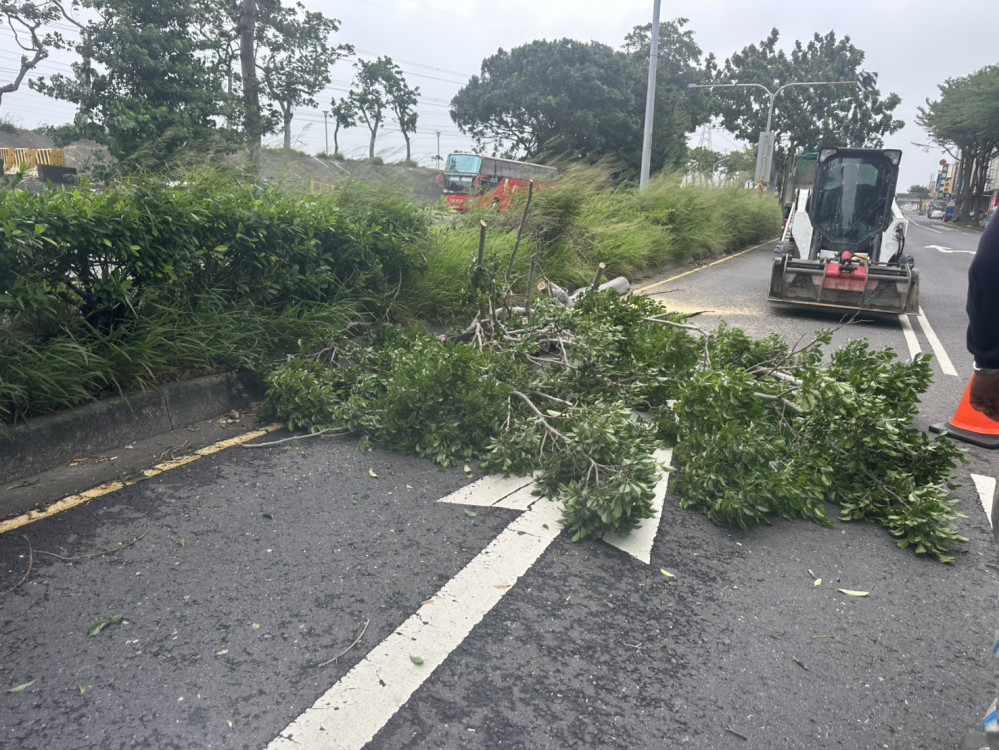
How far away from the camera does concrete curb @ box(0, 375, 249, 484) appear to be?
13.4ft

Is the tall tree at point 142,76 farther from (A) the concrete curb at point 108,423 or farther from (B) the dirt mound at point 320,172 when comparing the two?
(A) the concrete curb at point 108,423

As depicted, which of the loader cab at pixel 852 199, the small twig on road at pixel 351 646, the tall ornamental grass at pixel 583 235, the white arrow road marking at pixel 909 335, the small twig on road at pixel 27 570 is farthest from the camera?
the loader cab at pixel 852 199

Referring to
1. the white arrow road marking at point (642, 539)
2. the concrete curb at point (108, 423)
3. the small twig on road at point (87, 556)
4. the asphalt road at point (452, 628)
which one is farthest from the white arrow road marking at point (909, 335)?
the small twig on road at point (87, 556)

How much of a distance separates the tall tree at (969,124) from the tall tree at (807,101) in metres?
4.64

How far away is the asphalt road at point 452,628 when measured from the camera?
2.40 meters

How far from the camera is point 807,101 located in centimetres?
5031

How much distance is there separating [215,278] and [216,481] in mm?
2030

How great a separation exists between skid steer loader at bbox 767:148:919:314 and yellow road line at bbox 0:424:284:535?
345 inches

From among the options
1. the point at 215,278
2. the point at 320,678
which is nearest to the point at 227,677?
the point at 320,678

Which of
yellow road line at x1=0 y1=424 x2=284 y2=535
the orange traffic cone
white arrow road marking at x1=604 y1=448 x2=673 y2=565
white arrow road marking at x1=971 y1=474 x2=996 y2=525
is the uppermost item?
the orange traffic cone

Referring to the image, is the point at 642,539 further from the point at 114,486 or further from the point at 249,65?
the point at 249,65

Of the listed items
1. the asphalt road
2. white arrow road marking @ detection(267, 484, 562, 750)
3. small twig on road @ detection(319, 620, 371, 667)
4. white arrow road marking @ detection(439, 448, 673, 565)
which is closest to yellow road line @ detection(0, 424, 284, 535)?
the asphalt road

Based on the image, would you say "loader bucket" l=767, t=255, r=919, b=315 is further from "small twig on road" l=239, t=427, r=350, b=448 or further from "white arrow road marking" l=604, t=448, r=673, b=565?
"small twig on road" l=239, t=427, r=350, b=448

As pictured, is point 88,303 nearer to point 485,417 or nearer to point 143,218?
point 143,218
